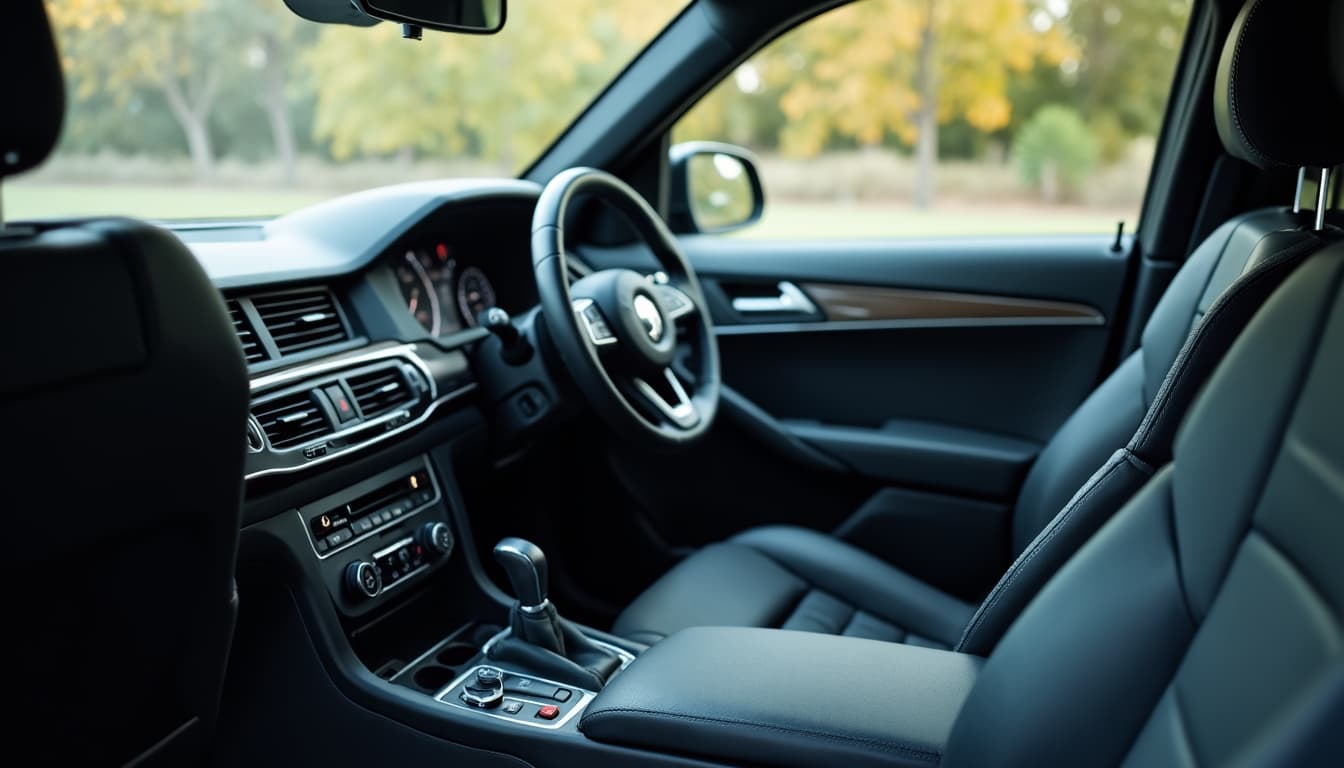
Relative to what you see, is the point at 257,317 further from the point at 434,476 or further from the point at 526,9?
the point at 526,9

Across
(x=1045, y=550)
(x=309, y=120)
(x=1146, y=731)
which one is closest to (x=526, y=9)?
(x=309, y=120)

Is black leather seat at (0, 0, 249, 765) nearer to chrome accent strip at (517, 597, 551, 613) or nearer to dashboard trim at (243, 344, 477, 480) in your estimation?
dashboard trim at (243, 344, 477, 480)

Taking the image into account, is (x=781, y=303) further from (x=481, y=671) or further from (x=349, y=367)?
(x=481, y=671)

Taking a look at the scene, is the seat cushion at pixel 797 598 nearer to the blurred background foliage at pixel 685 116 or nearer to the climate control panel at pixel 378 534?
the climate control panel at pixel 378 534

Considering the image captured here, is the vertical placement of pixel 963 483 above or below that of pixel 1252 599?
below

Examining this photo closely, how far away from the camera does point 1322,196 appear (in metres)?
1.50

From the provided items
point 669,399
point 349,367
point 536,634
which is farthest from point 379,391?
point 669,399

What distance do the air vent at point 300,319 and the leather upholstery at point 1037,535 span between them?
791 mm

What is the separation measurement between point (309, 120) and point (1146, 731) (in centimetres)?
326

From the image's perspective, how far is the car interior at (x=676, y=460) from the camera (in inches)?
38.5

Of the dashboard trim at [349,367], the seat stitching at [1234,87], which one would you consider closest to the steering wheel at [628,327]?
the dashboard trim at [349,367]

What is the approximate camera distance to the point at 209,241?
2232 mm

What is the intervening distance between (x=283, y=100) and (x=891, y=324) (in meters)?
1.91

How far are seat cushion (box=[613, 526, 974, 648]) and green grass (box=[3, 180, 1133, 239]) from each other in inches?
41.4
